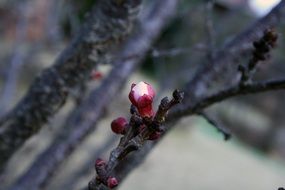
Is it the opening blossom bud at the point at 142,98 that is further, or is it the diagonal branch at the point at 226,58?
the diagonal branch at the point at 226,58

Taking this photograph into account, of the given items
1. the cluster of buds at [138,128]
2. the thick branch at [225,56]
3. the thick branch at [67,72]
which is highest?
the thick branch at [67,72]

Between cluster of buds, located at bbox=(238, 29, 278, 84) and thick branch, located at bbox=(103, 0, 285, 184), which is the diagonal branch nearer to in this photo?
thick branch, located at bbox=(103, 0, 285, 184)

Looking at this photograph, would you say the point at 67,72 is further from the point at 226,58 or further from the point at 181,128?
the point at 181,128

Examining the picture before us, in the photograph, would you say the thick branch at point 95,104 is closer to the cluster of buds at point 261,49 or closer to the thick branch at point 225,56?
the thick branch at point 225,56

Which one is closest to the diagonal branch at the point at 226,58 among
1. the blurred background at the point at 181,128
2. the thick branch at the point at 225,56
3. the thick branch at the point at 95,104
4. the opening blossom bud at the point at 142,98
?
the thick branch at the point at 225,56

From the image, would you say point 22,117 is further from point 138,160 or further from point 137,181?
point 137,181

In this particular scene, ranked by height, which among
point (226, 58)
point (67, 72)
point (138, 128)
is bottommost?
point (138, 128)

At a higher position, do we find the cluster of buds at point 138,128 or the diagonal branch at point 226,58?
the diagonal branch at point 226,58

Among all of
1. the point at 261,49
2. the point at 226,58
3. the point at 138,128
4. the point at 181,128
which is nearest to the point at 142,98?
the point at 138,128
